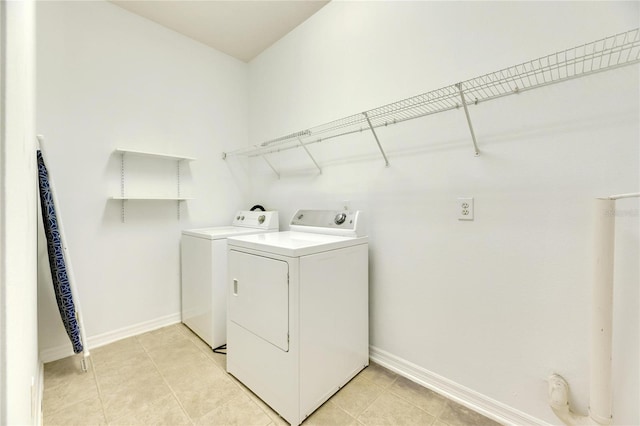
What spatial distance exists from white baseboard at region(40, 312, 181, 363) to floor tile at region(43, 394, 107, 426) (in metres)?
0.67

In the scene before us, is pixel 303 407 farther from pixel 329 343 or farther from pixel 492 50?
pixel 492 50

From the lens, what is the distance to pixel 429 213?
1.64 m

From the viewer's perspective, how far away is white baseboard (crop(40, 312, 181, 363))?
1896 mm

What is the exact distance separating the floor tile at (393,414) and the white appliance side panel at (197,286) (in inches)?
50.5

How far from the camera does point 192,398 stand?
1.54 m

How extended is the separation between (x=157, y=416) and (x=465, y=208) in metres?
1.98

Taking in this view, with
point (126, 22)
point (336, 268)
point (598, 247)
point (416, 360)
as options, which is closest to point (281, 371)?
point (336, 268)

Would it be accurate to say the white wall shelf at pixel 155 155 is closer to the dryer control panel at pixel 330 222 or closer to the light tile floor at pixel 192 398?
the dryer control panel at pixel 330 222

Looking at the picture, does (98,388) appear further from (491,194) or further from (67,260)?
(491,194)

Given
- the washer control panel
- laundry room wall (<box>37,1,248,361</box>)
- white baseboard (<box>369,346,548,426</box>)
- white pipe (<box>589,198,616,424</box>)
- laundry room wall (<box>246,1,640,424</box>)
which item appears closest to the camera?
white pipe (<box>589,198,616,424</box>)

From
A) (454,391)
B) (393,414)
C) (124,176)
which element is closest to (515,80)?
(454,391)

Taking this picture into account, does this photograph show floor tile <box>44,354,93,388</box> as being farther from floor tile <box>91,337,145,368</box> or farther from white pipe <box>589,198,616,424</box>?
white pipe <box>589,198,616,424</box>

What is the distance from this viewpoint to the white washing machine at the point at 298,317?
1.37m

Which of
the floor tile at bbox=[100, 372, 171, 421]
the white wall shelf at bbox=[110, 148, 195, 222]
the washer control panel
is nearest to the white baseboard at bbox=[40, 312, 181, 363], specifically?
the floor tile at bbox=[100, 372, 171, 421]
